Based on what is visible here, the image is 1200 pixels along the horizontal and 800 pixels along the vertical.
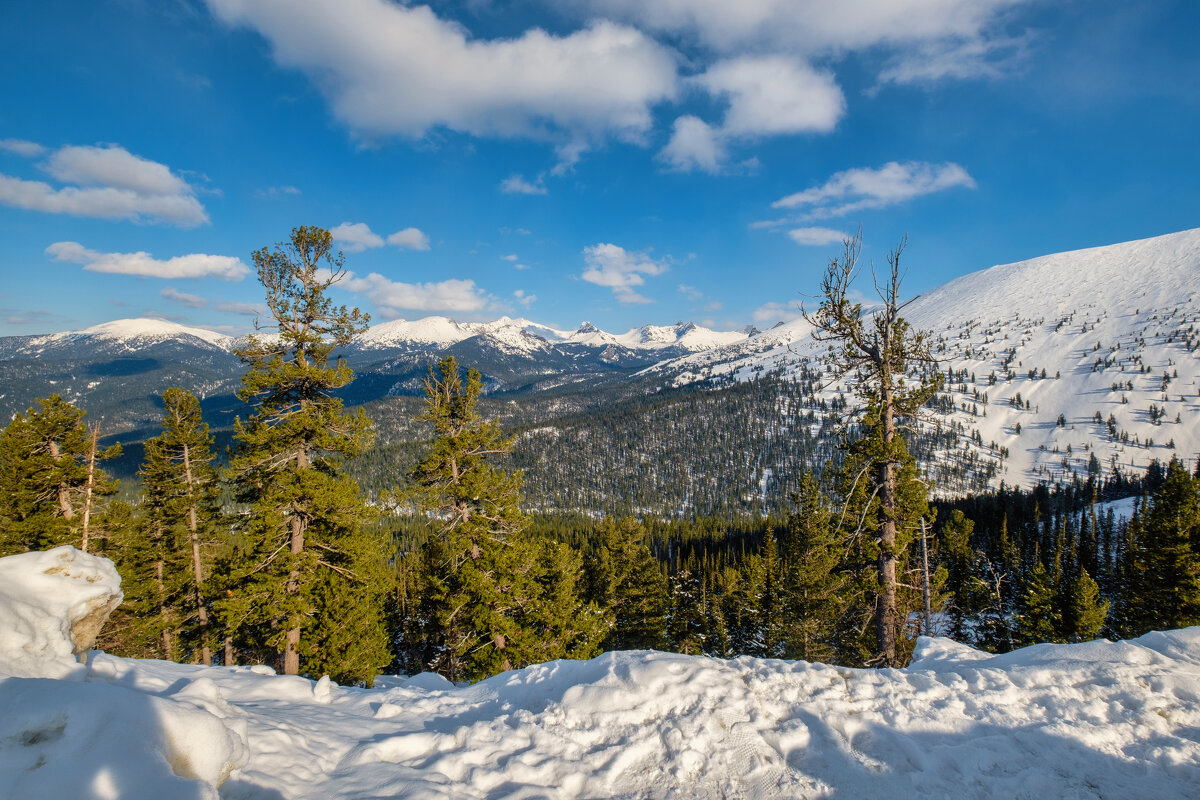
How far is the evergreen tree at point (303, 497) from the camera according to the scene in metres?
12.4

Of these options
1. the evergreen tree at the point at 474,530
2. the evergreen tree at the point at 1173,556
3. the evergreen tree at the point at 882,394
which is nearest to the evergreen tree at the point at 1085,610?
the evergreen tree at the point at 1173,556

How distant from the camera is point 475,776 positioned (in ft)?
16.2

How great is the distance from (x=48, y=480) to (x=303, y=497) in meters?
11.2

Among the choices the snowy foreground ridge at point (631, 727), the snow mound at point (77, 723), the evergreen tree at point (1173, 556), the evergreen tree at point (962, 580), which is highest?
the snow mound at point (77, 723)

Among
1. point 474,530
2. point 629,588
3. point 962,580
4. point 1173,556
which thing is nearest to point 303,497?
point 474,530

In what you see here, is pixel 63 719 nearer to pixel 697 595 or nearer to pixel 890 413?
pixel 890 413

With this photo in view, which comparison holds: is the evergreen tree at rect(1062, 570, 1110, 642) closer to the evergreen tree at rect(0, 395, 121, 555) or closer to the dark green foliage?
the dark green foliage

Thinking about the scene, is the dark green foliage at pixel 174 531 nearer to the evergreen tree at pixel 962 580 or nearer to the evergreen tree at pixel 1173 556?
the evergreen tree at pixel 1173 556

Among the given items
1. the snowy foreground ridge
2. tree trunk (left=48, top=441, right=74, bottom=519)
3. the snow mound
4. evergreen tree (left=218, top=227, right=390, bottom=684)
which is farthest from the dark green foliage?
the snow mound

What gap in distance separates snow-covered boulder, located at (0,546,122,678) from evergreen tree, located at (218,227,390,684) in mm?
6499

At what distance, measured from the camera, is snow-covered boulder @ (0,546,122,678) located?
481cm

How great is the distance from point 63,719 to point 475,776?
342cm

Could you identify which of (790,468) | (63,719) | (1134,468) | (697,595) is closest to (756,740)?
(63,719)

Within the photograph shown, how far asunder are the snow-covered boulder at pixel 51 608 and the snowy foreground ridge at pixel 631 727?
20 millimetres
